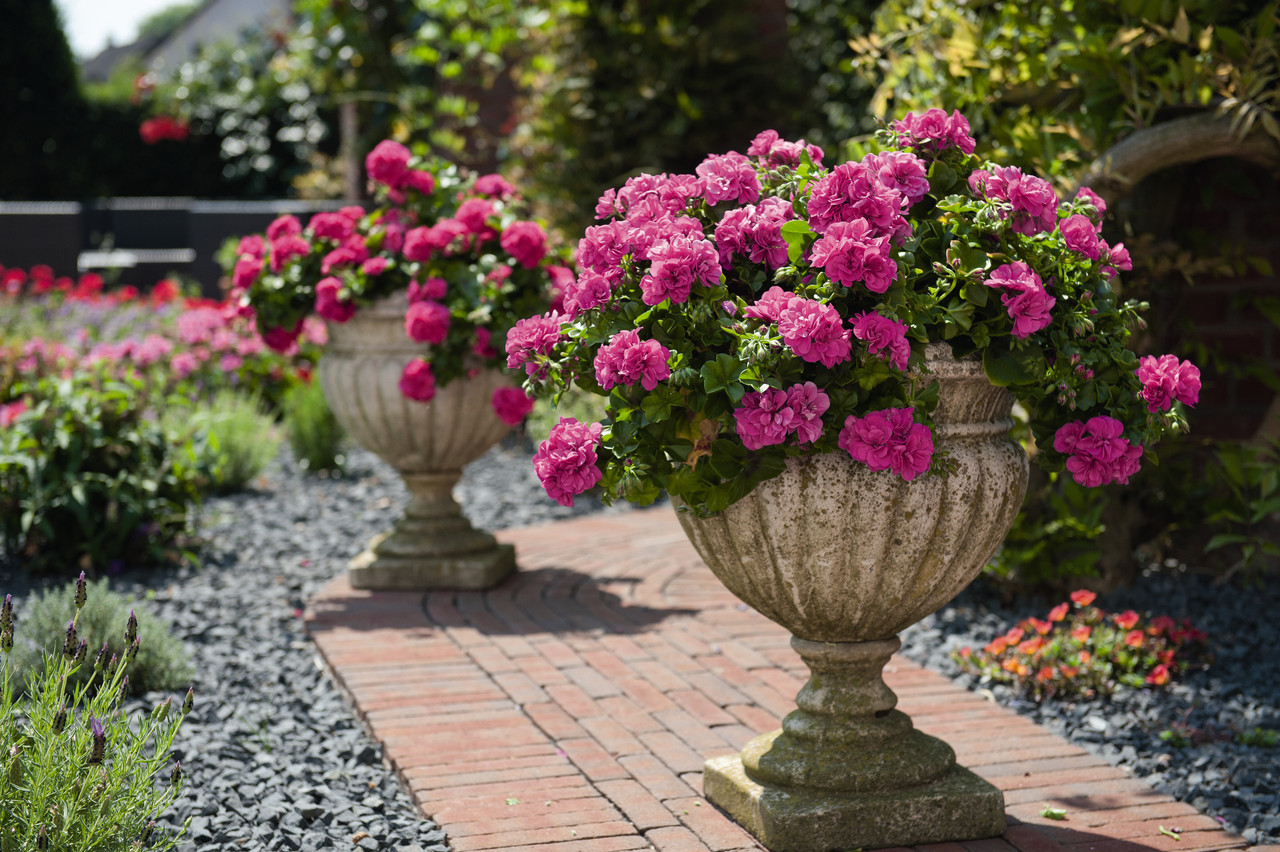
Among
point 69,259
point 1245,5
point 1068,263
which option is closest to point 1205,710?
point 1068,263

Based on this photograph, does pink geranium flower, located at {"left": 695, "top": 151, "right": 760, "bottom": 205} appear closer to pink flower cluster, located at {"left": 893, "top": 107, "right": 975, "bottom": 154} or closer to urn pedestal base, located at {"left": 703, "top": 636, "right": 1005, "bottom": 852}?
pink flower cluster, located at {"left": 893, "top": 107, "right": 975, "bottom": 154}

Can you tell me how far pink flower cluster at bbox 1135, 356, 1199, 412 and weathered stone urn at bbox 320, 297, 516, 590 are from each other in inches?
103

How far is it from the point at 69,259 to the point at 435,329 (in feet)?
29.7

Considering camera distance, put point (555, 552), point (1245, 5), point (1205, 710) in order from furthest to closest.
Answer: point (555, 552)
point (1245, 5)
point (1205, 710)

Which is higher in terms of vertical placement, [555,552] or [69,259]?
[69,259]

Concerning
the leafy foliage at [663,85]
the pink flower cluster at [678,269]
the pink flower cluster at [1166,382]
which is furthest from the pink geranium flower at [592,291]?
the leafy foliage at [663,85]

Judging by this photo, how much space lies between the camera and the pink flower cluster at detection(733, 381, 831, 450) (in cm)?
234

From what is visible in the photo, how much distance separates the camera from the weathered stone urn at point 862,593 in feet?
8.43

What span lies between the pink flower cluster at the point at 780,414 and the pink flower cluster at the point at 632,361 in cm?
18

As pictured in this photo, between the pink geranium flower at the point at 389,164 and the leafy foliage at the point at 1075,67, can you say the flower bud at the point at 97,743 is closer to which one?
the pink geranium flower at the point at 389,164

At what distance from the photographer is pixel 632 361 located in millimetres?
2369

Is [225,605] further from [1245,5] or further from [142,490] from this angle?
[1245,5]

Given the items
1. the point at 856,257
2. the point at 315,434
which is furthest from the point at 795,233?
the point at 315,434

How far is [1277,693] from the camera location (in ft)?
12.0
